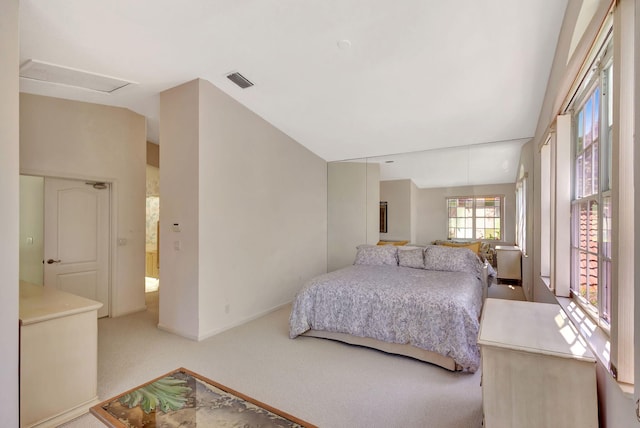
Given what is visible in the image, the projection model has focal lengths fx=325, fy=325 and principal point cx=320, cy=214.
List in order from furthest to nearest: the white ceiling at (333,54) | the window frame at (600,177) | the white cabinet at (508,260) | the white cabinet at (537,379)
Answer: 1. the white cabinet at (508,260)
2. the white ceiling at (333,54)
3. the window frame at (600,177)
4. the white cabinet at (537,379)

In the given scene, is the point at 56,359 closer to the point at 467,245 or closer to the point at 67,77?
the point at 67,77

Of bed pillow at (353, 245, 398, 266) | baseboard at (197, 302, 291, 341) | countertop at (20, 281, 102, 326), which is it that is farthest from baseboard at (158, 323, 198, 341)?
bed pillow at (353, 245, 398, 266)

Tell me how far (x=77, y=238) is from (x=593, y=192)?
18.1 ft

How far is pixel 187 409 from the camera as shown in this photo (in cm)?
166

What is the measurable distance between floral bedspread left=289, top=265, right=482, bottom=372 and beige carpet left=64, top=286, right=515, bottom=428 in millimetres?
203

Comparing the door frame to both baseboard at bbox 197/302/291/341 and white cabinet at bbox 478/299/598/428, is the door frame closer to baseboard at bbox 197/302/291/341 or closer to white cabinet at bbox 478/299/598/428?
baseboard at bbox 197/302/291/341

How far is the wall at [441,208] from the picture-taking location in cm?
466

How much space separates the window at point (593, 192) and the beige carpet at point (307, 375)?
1.14 metres

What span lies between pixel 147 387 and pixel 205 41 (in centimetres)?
286

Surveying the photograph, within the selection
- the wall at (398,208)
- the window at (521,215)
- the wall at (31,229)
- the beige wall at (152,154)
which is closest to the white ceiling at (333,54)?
the window at (521,215)

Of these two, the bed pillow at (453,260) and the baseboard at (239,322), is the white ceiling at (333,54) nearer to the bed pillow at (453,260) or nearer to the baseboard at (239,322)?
the bed pillow at (453,260)

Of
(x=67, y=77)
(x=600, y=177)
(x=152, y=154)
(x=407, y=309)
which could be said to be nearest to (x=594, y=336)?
(x=600, y=177)

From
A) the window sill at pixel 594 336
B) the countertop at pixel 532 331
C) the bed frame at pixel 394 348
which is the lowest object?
the bed frame at pixel 394 348

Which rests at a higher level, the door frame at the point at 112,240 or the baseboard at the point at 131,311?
the door frame at the point at 112,240
